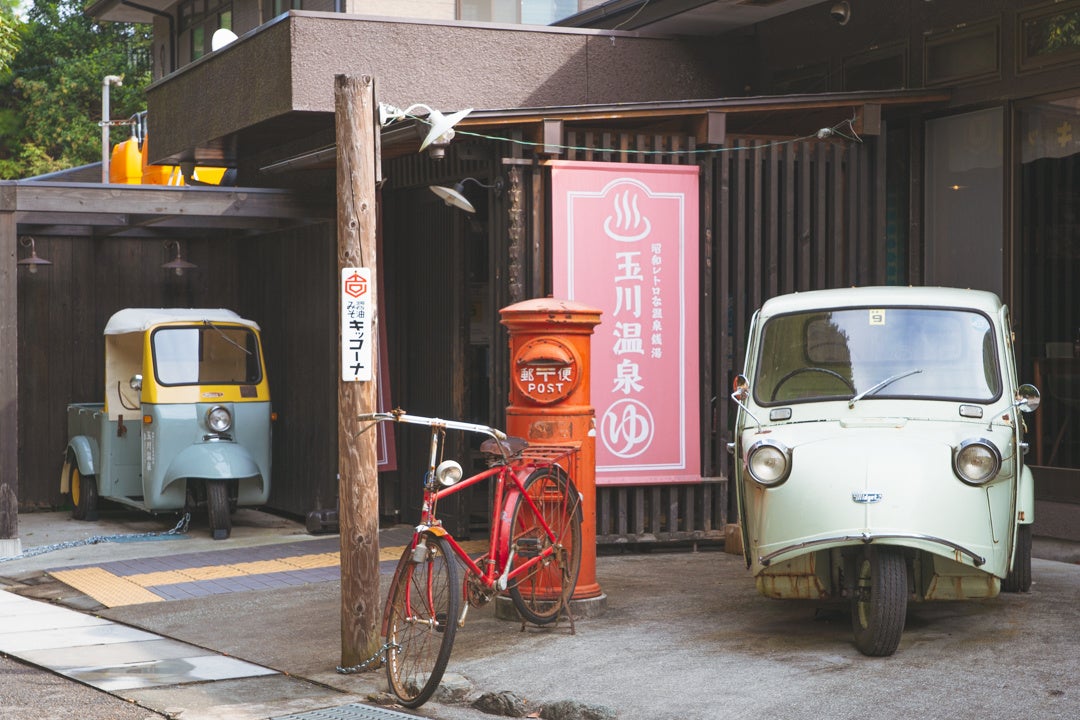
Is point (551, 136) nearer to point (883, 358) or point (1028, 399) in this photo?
point (883, 358)

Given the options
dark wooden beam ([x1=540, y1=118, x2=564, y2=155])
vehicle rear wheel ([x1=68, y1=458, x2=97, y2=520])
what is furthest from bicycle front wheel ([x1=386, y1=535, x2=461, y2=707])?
vehicle rear wheel ([x1=68, y1=458, x2=97, y2=520])

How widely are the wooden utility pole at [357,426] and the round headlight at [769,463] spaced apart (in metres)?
2.05

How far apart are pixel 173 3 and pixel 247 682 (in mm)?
14804

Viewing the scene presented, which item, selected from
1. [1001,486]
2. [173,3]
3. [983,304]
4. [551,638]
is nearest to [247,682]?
[551,638]

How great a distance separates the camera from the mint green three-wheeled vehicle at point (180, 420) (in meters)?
12.8

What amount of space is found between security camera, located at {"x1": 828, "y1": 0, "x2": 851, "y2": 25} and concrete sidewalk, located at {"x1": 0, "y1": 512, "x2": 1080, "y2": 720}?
17.4ft

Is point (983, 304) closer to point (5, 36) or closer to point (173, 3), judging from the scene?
point (173, 3)

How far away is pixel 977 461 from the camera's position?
7.03m

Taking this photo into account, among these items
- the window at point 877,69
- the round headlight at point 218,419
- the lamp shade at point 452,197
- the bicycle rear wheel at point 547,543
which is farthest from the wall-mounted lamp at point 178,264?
the bicycle rear wheel at point 547,543

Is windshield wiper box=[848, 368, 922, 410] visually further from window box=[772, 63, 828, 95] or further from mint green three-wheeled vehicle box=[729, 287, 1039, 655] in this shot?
window box=[772, 63, 828, 95]

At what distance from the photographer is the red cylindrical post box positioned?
8.31m

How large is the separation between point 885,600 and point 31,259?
1065 cm

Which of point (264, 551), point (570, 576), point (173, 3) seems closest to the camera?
point (570, 576)

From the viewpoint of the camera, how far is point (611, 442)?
1064 centimetres
